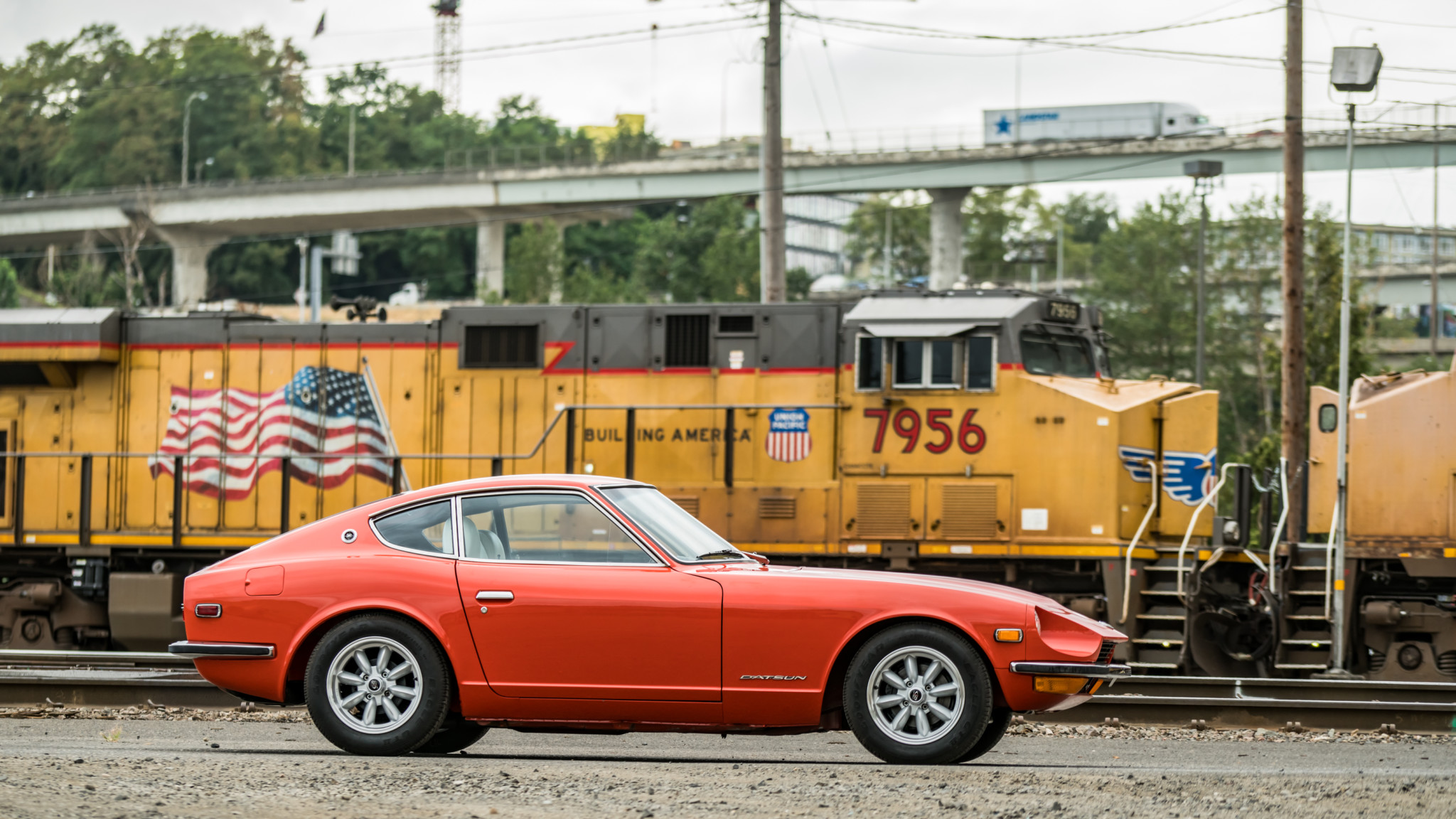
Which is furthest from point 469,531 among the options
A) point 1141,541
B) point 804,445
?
point 1141,541

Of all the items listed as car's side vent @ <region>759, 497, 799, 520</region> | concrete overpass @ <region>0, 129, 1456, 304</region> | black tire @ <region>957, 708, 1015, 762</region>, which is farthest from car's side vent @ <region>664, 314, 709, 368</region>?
concrete overpass @ <region>0, 129, 1456, 304</region>

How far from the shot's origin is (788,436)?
13.8 m

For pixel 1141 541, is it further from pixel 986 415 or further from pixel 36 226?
pixel 36 226

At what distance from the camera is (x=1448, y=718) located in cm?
1002

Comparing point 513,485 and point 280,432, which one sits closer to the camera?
point 513,485

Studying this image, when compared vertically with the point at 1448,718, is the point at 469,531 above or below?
above

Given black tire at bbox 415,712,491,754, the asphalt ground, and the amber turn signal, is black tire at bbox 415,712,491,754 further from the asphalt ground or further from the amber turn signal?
the amber turn signal

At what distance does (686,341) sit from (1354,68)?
7.63 m

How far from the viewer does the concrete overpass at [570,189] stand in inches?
1724

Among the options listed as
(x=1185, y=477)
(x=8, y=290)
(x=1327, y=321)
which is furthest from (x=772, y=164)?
(x=8, y=290)

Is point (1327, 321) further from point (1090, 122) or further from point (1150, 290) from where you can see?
point (1090, 122)

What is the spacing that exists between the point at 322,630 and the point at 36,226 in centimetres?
6302

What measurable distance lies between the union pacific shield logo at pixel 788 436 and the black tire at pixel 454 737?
6.36m

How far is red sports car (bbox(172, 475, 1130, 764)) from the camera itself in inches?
269
